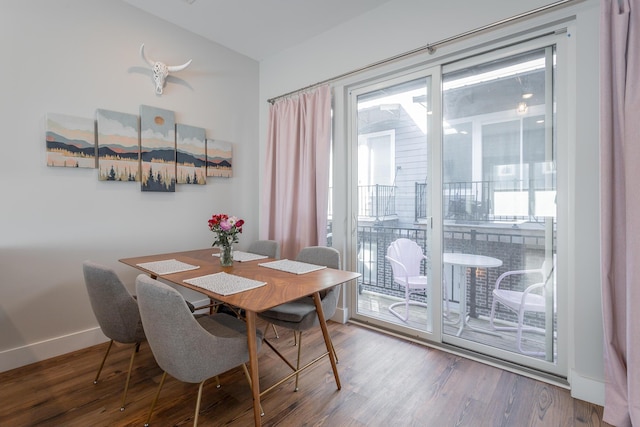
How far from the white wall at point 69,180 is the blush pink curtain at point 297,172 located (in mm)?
841

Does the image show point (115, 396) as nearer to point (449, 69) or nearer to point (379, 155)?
point (379, 155)

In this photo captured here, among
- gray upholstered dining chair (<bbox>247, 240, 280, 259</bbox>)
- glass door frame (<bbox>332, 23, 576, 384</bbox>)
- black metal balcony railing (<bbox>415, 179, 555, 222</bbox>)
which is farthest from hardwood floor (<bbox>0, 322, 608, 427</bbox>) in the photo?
black metal balcony railing (<bbox>415, 179, 555, 222</bbox>)

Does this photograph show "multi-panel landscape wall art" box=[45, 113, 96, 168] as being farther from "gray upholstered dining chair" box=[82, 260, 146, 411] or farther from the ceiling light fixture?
the ceiling light fixture

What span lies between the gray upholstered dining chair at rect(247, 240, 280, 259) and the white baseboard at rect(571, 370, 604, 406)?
7.55 feet

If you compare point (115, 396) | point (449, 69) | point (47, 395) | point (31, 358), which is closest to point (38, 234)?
point (31, 358)

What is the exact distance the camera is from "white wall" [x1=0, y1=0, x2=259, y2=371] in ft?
7.27

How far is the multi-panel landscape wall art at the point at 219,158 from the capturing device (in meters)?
3.32

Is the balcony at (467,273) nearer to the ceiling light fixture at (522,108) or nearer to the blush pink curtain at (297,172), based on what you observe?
the blush pink curtain at (297,172)

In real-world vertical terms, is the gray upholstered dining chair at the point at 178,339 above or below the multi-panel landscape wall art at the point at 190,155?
below

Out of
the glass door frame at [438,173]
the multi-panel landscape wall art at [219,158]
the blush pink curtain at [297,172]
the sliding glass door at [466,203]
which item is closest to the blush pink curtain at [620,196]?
the glass door frame at [438,173]

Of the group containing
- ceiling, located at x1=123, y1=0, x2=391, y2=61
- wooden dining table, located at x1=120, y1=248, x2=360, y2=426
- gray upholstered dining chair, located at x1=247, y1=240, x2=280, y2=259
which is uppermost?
ceiling, located at x1=123, y1=0, x2=391, y2=61

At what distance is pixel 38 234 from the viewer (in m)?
2.32

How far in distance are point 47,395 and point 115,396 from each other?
44 cm

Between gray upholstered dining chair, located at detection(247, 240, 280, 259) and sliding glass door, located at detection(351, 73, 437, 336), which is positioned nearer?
sliding glass door, located at detection(351, 73, 437, 336)
